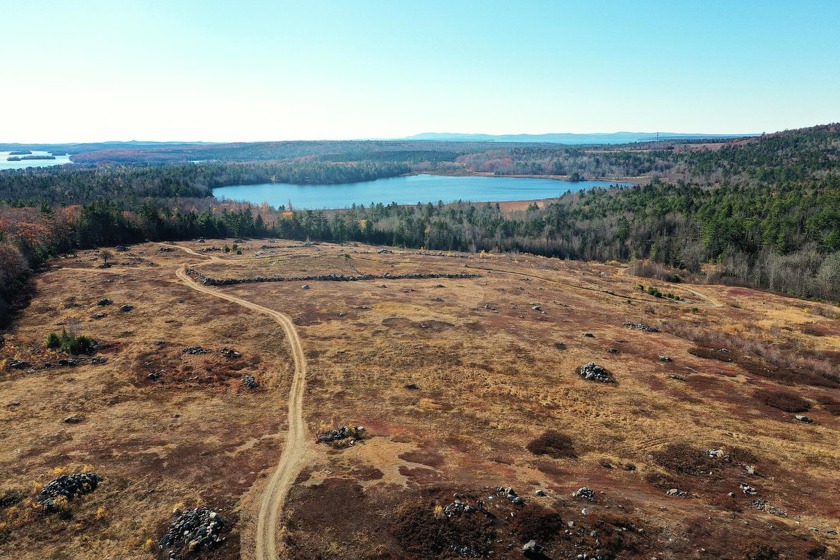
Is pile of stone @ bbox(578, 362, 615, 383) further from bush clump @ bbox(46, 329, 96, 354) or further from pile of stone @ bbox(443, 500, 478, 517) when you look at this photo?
bush clump @ bbox(46, 329, 96, 354)

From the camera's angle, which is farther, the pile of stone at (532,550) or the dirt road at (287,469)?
the dirt road at (287,469)

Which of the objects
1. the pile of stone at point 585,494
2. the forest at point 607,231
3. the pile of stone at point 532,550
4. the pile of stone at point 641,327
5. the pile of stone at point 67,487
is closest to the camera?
the pile of stone at point 532,550

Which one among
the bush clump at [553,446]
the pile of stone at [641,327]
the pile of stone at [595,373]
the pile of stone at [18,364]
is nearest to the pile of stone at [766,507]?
the bush clump at [553,446]

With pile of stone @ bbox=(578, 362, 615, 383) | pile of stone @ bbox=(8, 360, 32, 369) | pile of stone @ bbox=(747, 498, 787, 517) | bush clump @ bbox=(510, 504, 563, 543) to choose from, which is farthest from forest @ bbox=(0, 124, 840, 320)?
pile of stone @ bbox=(747, 498, 787, 517)

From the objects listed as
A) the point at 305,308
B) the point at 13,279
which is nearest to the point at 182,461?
the point at 305,308

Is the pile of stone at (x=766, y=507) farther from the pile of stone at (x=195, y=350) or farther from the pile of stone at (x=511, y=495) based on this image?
the pile of stone at (x=195, y=350)

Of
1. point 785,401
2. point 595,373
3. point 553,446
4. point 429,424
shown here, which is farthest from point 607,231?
point 429,424

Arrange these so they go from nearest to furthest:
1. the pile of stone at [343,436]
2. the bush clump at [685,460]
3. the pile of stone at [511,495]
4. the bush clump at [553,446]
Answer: the pile of stone at [511,495]
the bush clump at [685,460]
the bush clump at [553,446]
the pile of stone at [343,436]

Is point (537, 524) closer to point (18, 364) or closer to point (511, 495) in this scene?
point (511, 495)

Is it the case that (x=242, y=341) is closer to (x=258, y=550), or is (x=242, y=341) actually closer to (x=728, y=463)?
(x=258, y=550)
